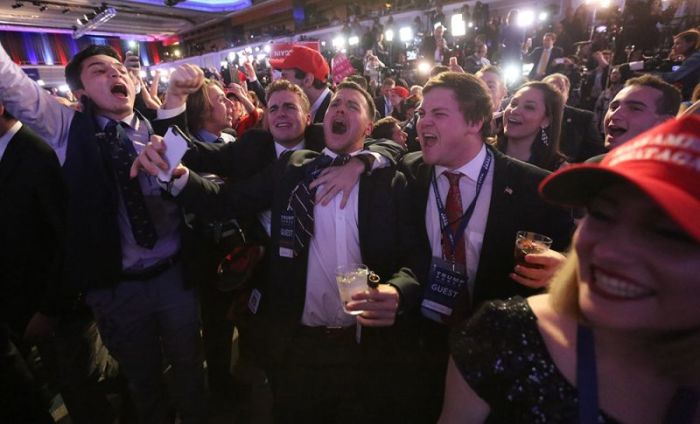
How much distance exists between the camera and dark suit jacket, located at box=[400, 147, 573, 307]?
72.1 inches

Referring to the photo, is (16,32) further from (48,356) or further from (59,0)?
(48,356)

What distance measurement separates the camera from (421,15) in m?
15.8

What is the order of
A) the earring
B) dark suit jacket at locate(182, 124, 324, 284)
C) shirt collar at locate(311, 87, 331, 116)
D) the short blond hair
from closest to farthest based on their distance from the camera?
the short blond hair
dark suit jacket at locate(182, 124, 324, 284)
the earring
shirt collar at locate(311, 87, 331, 116)

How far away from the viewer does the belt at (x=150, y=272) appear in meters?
2.02

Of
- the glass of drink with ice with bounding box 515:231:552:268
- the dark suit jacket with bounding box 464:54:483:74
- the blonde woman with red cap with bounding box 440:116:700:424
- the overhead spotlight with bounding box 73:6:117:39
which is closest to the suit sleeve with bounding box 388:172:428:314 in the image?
the glass of drink with ice with bounding box 515:231:552:268

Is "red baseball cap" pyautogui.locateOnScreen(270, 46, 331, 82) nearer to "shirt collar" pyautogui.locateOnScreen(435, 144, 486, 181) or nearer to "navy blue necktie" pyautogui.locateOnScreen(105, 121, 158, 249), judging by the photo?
"navy blue necktie" pyautogui.locateOnScreen(105, 121, 158, 249)

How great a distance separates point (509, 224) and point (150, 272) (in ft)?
6.51

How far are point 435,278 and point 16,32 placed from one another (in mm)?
32789

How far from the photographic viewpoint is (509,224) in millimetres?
1838

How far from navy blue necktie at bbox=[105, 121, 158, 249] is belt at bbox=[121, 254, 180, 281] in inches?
7.0

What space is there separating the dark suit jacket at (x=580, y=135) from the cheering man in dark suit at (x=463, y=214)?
2465 millimetres

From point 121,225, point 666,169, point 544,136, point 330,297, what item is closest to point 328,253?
point 330,297

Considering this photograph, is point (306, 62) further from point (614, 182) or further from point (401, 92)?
point (401, 92)

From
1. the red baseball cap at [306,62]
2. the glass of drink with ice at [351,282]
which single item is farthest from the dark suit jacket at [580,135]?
the glass of drink with ice at [351,282]
